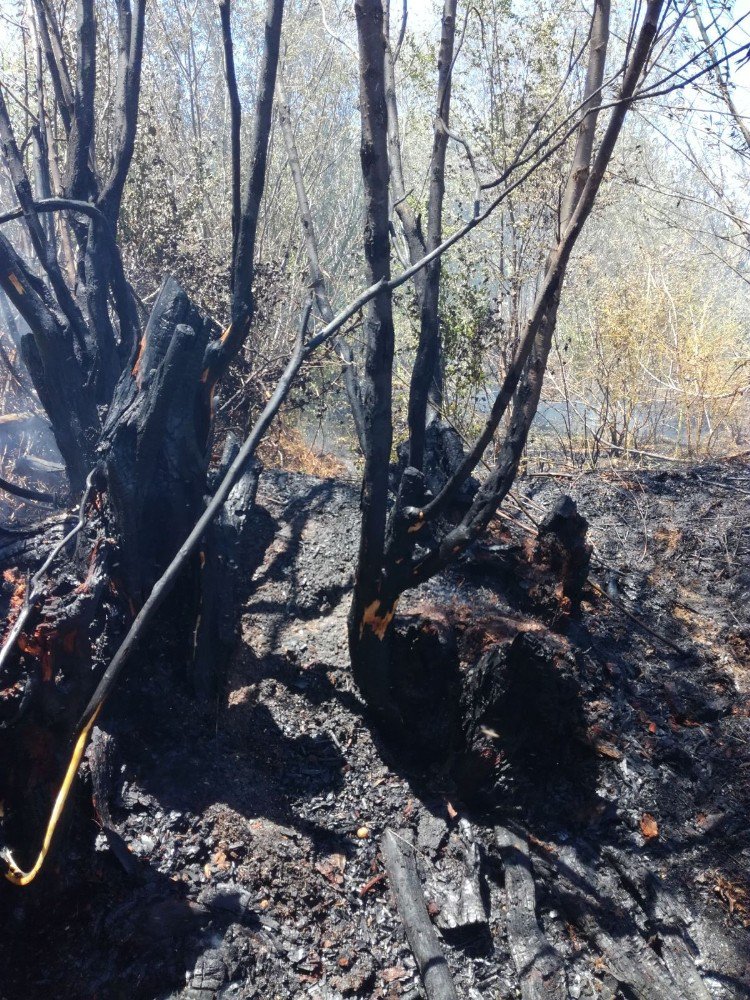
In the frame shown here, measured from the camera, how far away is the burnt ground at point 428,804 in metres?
2.35

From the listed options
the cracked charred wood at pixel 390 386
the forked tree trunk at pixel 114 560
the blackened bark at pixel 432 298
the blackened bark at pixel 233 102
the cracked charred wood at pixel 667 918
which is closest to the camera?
the forked tree trunk at pixel 114 560

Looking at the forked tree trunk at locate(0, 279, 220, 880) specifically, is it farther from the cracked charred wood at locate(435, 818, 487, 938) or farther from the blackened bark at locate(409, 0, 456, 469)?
the cracked charred wood at locate(435, 818, 487, 938)

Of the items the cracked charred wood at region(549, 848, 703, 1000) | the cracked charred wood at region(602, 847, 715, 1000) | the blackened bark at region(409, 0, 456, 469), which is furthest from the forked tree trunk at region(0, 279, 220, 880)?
the cracked charred wood at region(602, 847, 715, 1000)

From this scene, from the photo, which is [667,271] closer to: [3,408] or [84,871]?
[3,408]

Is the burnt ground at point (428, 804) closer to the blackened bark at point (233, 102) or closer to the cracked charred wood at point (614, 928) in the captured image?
the cracked charred wood at point (614, 928)

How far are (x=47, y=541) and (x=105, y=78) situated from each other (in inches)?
192

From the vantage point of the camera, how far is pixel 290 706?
3332 millimetres

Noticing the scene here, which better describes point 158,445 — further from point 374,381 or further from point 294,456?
point 294,456

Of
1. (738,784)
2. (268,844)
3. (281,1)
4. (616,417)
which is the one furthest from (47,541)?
(616,417)

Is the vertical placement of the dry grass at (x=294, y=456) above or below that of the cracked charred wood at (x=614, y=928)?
above

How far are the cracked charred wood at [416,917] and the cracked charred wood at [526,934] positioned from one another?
27 centimetres

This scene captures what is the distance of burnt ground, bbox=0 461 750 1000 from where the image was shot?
7.72 ft

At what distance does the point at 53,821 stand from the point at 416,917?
1.34m

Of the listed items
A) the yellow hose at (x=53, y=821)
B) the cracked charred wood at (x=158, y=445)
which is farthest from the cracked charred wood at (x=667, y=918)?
the cracked charred wood at (x=158, y=445)
